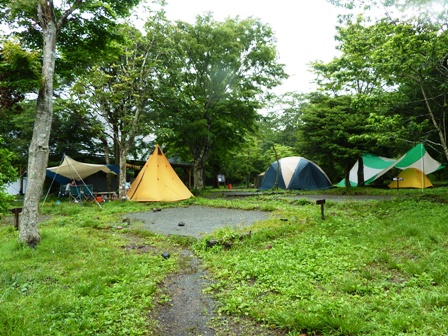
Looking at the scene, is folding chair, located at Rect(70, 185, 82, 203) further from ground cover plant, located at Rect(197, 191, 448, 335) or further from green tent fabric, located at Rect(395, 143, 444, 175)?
green tent fabric, located at Rect(395, 143, 444, 175)

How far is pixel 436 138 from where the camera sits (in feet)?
41.7

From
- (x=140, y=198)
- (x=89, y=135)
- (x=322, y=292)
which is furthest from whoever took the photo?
(x=89, y=135)

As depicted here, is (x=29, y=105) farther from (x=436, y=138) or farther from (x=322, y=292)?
(x=436, y=138)

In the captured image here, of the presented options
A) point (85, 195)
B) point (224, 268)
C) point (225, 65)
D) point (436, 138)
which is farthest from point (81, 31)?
point (436, 138)

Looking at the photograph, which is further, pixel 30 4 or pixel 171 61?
pixel 171 61

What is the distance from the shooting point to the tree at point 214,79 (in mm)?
14156

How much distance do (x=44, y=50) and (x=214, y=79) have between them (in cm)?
1151

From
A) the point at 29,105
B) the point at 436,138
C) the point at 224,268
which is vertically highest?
the point at 29,105

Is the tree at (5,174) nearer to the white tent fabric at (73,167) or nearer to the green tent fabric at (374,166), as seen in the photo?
the white tent fabric at (73,167)

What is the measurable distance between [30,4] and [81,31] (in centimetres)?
101

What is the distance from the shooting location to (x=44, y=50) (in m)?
5.00

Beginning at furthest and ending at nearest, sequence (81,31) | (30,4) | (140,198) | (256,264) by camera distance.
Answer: (140,198)
(81,31)
(30,4)
(256,264)

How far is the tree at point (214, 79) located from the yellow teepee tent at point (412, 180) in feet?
28.6

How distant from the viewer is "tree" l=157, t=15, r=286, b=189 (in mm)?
14156
